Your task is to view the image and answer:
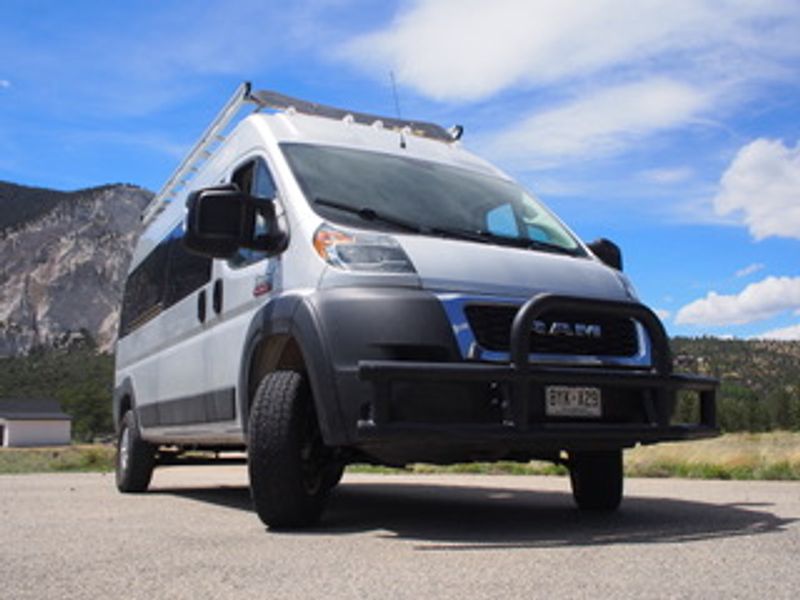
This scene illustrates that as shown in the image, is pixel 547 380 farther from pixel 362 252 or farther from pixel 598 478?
pixel 598 478

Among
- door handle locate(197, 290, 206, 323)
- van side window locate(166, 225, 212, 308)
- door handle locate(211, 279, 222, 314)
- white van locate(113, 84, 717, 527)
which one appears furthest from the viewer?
van side window locate(166, 225, 212, 308)

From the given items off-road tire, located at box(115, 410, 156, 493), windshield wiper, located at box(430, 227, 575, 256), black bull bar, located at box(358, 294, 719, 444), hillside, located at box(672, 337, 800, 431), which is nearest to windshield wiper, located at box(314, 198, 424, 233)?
windshield wiper, located at box(430, 227, 575, 256)

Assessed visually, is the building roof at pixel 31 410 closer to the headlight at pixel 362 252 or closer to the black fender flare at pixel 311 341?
the black fender flare at pixel 311 341

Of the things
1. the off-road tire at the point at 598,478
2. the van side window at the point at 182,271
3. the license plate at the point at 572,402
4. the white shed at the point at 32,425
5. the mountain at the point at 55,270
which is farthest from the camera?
the mountain at the point at 55,270

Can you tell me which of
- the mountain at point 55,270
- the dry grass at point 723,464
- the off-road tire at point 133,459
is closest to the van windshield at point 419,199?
the dry grass at point 723,464

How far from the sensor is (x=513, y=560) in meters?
3.75

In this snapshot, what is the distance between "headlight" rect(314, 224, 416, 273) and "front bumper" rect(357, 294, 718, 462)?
1.97 feet

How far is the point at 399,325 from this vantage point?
14.4 feet

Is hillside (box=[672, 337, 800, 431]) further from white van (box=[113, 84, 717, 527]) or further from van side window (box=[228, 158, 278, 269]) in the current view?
van side window (box=[228, 158, 278, 269])

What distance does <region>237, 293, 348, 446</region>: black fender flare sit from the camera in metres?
4.39

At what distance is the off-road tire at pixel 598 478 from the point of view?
5.98 metres

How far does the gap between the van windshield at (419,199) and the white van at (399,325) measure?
0.02 m

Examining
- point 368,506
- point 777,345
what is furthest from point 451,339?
point 777,345

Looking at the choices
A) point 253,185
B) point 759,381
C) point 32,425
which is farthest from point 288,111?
point 759,381
